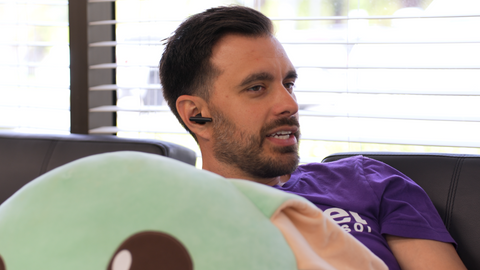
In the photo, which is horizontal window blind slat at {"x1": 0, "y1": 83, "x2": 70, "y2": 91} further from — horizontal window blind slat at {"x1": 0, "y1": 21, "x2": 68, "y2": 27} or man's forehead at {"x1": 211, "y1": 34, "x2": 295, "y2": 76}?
man's forehead at {"x1": 211, "y1": 34, "x2": 295, "y2": 76}

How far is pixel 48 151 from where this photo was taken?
1.42m

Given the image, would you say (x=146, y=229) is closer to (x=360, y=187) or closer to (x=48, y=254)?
(x=48, y=254)

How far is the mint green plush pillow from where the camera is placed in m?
0.39

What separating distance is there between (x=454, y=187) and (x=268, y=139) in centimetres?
55

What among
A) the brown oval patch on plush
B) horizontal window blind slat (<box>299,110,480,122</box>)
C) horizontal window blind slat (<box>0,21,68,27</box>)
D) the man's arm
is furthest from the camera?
horizontal window blind slat (<box>0,21,68,27</box>)

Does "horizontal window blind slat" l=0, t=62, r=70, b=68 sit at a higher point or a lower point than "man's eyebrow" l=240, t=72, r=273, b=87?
higher

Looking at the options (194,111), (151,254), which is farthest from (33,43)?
(151,254)

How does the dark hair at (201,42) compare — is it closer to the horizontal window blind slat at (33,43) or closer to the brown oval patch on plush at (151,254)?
the brown oval patch on plush at (151,254)

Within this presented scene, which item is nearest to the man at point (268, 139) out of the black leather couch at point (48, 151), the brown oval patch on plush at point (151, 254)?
the black leather couch at point (48, 151)

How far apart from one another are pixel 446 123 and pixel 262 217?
1402 mm

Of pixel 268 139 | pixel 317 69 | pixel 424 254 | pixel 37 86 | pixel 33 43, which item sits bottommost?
pixel 424 254

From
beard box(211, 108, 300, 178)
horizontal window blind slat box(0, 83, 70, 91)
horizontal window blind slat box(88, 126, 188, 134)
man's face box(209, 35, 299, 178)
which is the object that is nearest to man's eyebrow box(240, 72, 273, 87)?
man's face box(209, 35, 299, 178)

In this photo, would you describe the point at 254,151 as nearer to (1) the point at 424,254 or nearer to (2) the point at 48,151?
(1) the point at 424,254

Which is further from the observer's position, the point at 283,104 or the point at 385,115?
the point at 385,115
